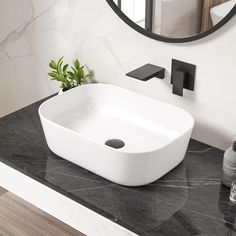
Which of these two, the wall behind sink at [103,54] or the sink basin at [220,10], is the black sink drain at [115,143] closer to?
the wall behind sink at [103,54]

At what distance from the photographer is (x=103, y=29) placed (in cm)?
190

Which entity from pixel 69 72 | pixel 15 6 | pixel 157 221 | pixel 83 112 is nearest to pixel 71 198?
pixel 157 221

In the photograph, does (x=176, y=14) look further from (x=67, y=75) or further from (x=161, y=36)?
(x=67, y=75)

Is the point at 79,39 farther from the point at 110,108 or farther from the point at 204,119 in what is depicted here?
the point at 204,119

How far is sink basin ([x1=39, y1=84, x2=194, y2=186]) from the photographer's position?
58.1 inches

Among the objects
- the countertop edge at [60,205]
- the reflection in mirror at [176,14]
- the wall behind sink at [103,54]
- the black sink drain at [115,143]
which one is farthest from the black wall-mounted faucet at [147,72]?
the countertop edge at [60,205]

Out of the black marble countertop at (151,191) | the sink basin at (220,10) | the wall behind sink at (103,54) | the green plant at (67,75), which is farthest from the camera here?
the green plant at (67,75)

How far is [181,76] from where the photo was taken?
169 cm

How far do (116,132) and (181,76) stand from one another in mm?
321

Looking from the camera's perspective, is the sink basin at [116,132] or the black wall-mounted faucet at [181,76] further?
the black wall-mounted faucet at [181,76]

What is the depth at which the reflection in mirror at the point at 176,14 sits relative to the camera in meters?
1.55

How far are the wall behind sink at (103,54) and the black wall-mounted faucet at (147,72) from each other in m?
0.02

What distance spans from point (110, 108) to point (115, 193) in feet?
1.59

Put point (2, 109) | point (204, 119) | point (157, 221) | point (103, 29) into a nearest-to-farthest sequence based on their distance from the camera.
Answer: point (157, 221) → point (204, 119) → point (103, 29) → point (2, 109)
